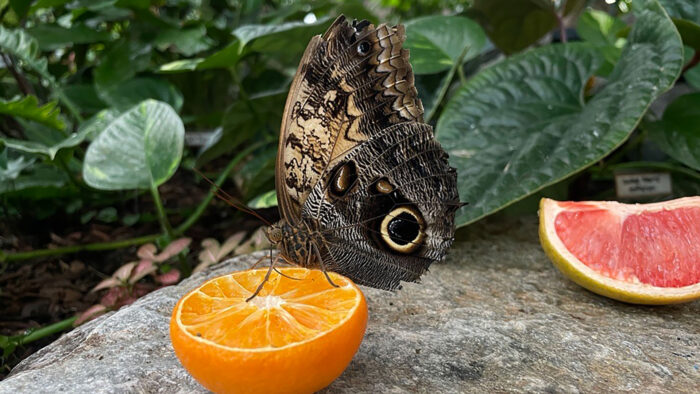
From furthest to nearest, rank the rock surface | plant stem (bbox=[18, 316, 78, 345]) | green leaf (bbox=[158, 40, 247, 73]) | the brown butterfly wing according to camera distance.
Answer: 1. green leaf (bbox=[158, 40, 247, 73])
2. plant stem (bbox=[18, 316, 78, 345])
3. the brown butterfly wing
4. the rock surface

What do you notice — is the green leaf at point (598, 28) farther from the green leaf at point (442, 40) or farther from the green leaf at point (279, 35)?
the green leaf at point (279, 35)

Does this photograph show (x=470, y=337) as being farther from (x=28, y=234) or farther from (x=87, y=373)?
(x=28, y=234)

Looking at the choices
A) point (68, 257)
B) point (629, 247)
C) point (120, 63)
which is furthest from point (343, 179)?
point (120, 63)

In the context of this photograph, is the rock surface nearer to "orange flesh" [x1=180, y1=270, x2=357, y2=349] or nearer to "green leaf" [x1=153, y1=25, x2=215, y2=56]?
"orange flesh" [x1=180, y1=270, x2=357, y2=349]

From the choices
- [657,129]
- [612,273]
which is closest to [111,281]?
[612,273]

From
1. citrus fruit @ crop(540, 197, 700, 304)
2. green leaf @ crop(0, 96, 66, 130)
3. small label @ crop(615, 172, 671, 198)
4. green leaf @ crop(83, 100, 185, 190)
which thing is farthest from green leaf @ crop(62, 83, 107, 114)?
small label @ crop(615, 172, 671, 198)

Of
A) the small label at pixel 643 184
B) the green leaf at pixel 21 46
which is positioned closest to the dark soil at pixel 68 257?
the green leaf at pixel 21 46
